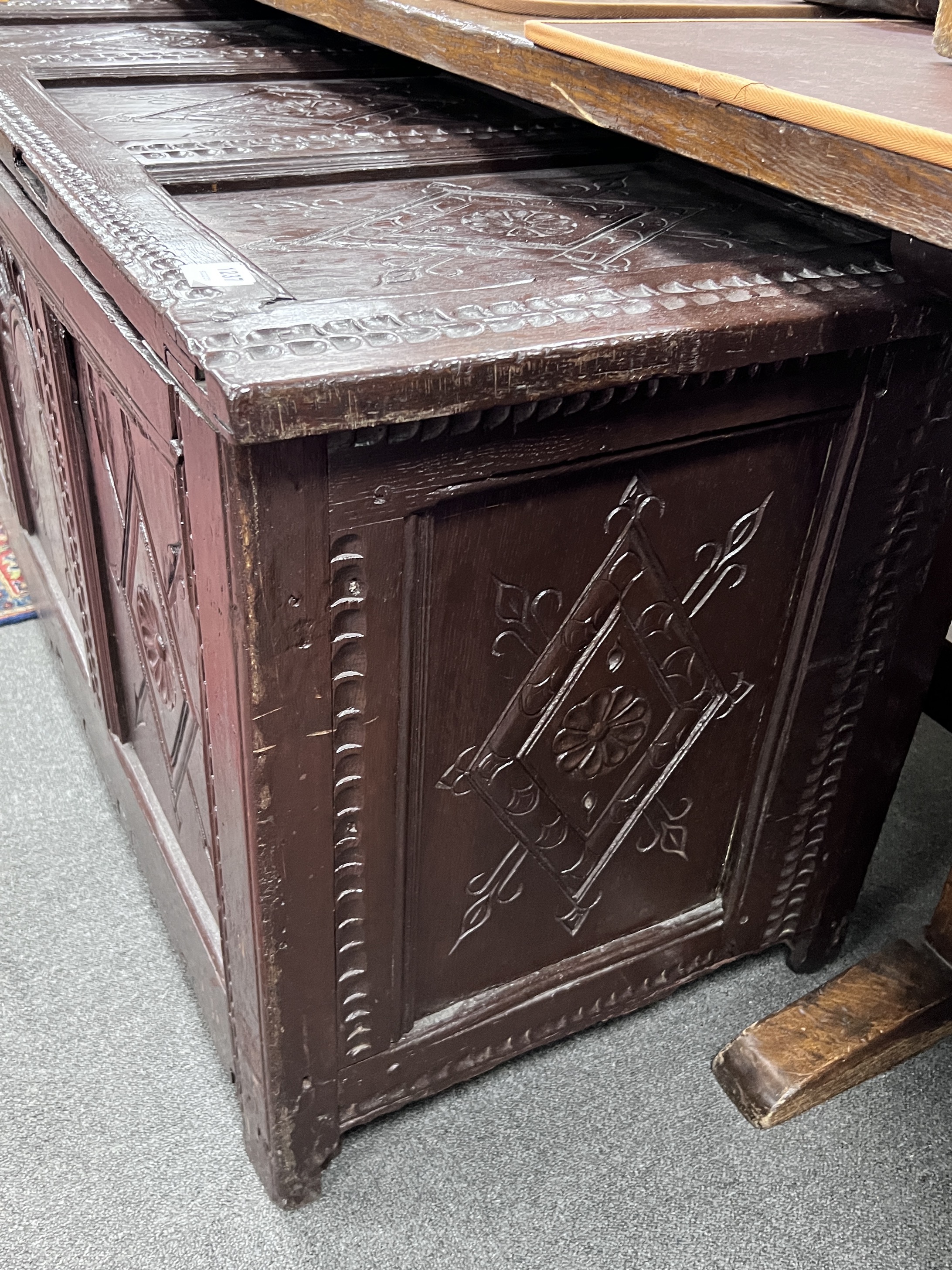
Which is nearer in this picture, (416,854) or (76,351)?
(416,854)

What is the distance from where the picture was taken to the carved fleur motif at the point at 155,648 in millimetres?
1278

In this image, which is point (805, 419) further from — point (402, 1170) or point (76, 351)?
point (402, 1170)

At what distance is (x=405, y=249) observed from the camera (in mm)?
1041

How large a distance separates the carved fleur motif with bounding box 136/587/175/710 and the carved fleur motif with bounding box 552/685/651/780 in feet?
1.49

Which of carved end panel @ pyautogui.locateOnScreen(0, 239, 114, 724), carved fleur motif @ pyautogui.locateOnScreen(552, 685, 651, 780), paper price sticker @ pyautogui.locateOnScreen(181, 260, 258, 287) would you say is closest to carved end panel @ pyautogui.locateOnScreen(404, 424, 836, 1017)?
carved fleur motif @ pyautogui.locateOnScreen(552, 685, 651, 780)

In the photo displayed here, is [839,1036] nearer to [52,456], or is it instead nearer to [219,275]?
[219,275]

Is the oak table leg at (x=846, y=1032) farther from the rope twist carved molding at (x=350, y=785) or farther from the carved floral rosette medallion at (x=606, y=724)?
the rope twist carved molding at (x=350, y=785)

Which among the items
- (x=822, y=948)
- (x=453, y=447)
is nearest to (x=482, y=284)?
(x=453, y=447)

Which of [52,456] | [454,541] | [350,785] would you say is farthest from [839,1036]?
[52,456]

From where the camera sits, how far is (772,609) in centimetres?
124

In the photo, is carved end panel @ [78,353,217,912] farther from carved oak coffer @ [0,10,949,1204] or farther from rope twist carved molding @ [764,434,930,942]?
rope twist carved molding @ [764,434,930,942]

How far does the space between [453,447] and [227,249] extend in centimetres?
27

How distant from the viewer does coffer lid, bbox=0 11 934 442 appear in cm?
84

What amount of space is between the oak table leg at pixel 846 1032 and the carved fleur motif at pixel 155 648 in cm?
87
